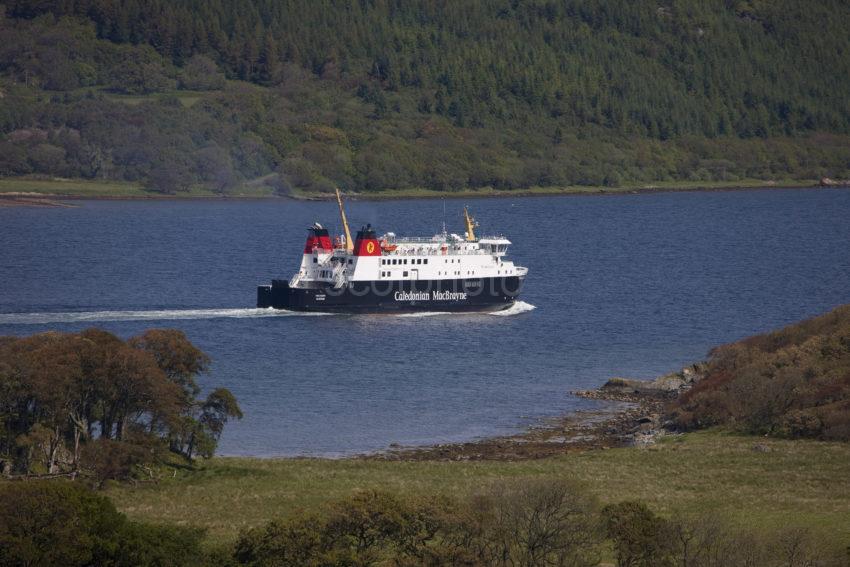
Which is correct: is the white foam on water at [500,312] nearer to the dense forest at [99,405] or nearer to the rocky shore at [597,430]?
the rocky shore at [597,430]

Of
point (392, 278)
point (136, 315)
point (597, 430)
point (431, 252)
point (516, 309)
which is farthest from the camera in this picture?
point (516, 309)

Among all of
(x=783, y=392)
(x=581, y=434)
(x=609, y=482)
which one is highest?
(x=783, y=392)

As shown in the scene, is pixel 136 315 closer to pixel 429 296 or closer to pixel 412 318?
pixel 412 318

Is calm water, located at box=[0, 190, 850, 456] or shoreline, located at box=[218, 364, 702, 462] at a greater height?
calm water, located at box=[0, 190, 850, 456]

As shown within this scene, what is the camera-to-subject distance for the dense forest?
4647cm

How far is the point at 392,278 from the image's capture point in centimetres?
8844

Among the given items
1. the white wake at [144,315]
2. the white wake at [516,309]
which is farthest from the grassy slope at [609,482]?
the white wake at [516,309]

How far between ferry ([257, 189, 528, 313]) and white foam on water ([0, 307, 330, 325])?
911 millimetres

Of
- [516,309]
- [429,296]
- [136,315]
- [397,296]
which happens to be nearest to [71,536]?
[136,315]

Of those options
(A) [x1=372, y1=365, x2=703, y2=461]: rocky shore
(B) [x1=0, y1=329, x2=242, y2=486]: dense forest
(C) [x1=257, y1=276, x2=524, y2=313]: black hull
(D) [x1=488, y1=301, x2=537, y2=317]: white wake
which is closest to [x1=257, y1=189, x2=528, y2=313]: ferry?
(C) [x1=257, y1=276, x2=524, y2=313]: black hull

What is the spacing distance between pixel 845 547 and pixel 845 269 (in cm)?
8585

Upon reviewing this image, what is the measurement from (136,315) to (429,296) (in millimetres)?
17014

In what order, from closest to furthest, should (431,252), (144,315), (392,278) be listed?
(144,315) < (392,278) < (431,252)

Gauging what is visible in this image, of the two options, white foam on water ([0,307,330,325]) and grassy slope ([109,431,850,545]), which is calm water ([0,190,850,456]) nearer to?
white foam on water ([0,307,330,325])
